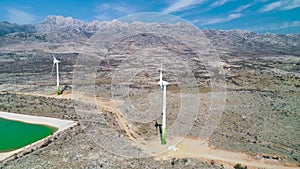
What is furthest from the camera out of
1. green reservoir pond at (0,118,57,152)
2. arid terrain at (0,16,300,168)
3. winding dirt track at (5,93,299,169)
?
green reservoir pond at (0,118,57,152)

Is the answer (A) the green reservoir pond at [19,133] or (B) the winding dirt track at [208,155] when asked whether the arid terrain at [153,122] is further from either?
(A) the green reservoir pond at [19,133]

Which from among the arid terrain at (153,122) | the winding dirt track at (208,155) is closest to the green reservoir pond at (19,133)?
the arid terrain at (153,122)

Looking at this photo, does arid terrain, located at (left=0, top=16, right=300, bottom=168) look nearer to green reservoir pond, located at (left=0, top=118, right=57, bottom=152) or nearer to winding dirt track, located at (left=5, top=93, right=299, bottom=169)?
winding dirt track, located at (left=5, top=93, right=299, bottom=169)

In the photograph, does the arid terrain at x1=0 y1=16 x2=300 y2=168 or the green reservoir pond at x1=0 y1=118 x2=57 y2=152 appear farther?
the green reservoir pond at x1=0 y1=118 x2=57 y2=152

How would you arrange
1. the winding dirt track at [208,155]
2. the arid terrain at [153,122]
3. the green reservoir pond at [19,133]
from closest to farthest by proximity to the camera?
the winding dirt track at [208,155] → the arid terrain at [153,122] → the green reservoir pond at [19,133]

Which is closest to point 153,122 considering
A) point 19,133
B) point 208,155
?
point 208,155

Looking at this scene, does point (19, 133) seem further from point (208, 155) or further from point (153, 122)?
point (208, 155)

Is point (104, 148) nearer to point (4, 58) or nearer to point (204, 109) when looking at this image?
point (204, 109)

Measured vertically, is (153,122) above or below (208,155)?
above

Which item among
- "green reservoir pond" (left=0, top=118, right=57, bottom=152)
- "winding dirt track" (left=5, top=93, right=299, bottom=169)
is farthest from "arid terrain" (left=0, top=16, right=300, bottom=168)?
"green reservoir pond" (left=0, top=118, right=57, bottom=152)

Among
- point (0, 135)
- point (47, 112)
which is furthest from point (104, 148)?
point (47, 112)
